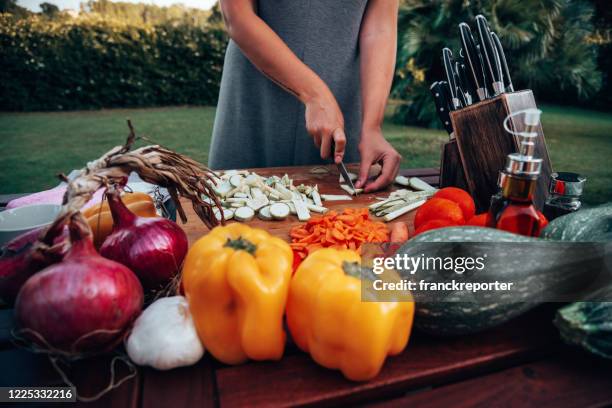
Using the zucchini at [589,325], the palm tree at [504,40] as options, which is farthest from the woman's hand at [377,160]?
the palm tree at [504,40]

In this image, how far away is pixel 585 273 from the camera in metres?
1.03

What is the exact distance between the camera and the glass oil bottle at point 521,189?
1.01 metres

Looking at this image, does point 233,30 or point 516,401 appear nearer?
point 516,401

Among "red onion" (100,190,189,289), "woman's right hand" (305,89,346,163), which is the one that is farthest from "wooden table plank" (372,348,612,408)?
"woman's right hand" (305,89,346,163)

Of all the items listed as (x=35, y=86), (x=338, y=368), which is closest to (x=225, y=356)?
(x=338, y=368)

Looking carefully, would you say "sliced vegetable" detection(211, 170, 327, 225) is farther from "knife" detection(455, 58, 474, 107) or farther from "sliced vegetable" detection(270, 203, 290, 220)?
"knife" detection(455, 58, 474, 107)

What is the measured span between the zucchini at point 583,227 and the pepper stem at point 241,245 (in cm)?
80

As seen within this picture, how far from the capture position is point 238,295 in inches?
36.7

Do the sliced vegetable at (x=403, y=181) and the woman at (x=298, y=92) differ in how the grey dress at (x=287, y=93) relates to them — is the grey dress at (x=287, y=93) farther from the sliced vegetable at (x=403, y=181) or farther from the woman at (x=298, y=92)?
the sliced vegetable at (x=403, y=181)

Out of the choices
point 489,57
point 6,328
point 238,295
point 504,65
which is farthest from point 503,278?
point 6,328

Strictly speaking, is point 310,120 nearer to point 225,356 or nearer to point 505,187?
point 505,187

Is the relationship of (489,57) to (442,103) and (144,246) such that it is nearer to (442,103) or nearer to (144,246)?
(442,103)

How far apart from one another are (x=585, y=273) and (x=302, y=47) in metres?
2.13

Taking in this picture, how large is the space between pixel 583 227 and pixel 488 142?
25.5 inches
